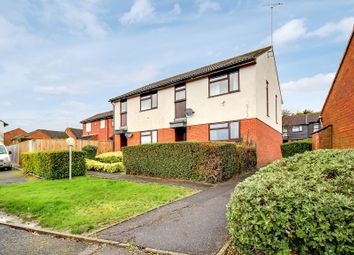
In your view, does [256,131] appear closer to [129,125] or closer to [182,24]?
[182,24]

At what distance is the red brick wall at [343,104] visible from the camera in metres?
7.43

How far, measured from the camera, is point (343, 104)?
8289 millimetres

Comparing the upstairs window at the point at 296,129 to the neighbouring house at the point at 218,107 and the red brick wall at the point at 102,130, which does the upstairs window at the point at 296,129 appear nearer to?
the neighbouring house at the point at 218,107

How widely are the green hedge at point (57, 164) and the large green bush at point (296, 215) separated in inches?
448

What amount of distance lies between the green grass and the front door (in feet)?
28.7

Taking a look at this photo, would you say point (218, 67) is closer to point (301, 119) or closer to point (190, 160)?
point (190, 160)

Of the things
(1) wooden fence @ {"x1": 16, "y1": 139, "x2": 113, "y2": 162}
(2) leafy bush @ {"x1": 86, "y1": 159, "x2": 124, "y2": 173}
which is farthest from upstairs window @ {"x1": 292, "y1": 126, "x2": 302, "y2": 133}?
(2) leafy bush @ {"x1": 86, "y1": 159, "x2": 124, "y2": 173}

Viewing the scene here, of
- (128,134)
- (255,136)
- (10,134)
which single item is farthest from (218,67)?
(10,134)

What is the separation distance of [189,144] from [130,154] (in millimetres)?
4093

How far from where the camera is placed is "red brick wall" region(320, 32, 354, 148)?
24.4ft

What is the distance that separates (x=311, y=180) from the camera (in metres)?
3.53

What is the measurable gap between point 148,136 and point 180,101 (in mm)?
4205

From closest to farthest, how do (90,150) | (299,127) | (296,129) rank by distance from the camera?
(90,150) < (299,127) < (296,129)

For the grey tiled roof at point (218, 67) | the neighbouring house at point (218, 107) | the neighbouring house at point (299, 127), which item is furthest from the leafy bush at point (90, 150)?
the neighbouring house at point (299, 127)
